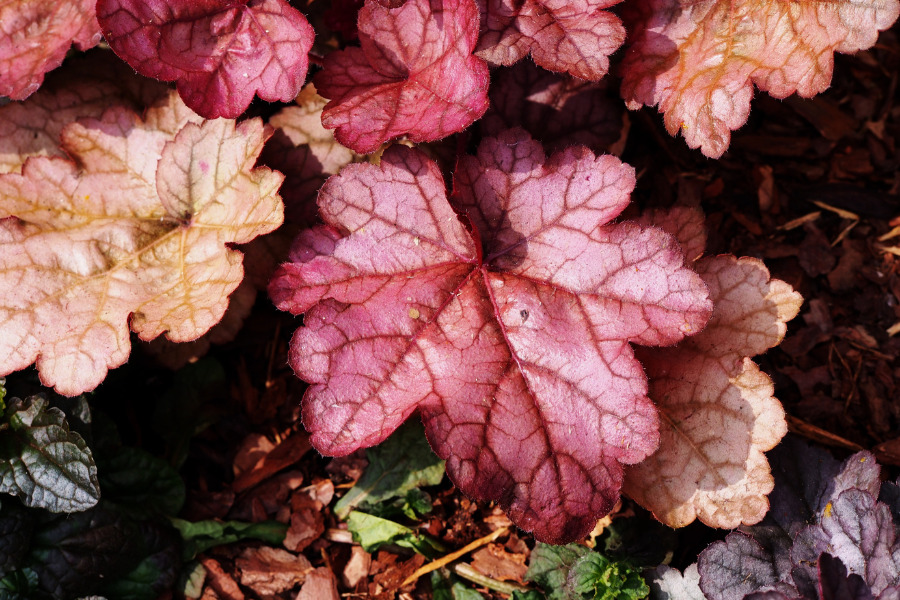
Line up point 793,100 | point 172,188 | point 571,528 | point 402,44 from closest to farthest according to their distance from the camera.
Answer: point 571,528 < point 402,44 < point 172,188 < point 793,100

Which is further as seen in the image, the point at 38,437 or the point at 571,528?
the point at 38,437

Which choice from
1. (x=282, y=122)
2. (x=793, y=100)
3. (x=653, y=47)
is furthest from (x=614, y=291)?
(x=793, y=100)

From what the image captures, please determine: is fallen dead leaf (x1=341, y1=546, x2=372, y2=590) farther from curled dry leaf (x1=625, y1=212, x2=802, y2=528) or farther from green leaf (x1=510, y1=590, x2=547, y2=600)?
curled dry leaf (x1=625, y1=212, x2=802, y2=528)

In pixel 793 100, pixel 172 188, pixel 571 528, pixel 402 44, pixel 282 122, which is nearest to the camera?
pixel 571 528

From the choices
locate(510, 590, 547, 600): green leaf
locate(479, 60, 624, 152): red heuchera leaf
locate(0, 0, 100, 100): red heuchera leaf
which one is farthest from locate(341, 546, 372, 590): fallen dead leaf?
locate(0, 0, 100, 100): red heuchera leaf

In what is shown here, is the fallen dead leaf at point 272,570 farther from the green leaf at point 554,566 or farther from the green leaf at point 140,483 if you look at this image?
the green leaf at point 554,566

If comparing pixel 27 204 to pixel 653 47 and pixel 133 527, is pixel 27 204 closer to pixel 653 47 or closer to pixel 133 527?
pixel 133 527

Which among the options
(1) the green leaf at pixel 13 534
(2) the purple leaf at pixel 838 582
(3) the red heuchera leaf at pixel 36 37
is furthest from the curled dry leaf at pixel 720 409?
(3) the red heuchera leaf at pixel 36 37
